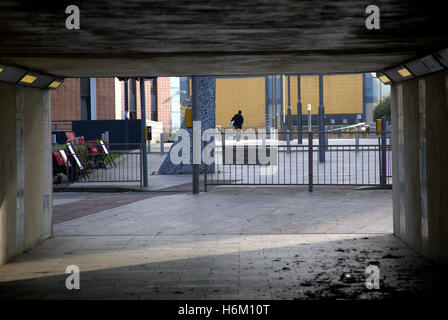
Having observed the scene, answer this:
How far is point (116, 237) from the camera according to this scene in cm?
918

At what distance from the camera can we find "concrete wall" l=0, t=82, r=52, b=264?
24.7ft

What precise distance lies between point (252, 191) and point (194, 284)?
8.52 metres

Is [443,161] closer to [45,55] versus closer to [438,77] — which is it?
[438,77]

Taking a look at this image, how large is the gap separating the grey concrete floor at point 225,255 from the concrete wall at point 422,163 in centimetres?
31

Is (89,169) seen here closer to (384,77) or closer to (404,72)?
(384,77)

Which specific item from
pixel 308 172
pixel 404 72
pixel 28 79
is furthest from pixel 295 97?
pixel 28 79

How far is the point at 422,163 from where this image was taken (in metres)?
7.48

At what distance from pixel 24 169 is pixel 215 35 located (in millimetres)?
3698

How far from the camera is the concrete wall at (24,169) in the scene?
752 cm

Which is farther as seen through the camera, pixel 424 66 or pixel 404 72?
pixel 404 72

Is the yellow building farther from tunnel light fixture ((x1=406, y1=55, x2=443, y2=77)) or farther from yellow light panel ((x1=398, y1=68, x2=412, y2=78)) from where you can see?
tunnel light fixture ((x1=406, y1=55, x2=443, y2=77))
